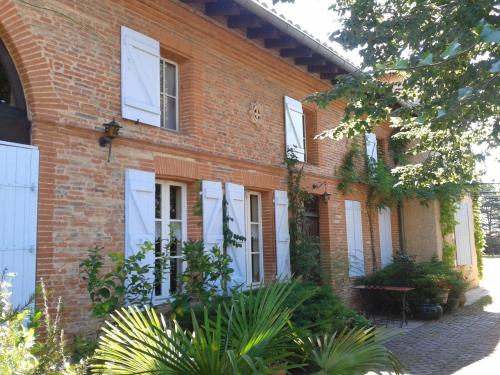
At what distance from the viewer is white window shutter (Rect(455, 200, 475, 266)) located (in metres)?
14.7

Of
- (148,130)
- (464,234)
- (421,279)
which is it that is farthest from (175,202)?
(464,234)

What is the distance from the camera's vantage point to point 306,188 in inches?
387

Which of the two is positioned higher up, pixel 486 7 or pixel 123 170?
pixel 486 7

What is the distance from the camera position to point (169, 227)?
670cm

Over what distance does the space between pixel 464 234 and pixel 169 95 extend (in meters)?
11.4

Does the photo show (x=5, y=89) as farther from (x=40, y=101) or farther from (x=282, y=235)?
(x=282, y=235)

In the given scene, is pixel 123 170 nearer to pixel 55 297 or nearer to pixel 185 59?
pixel 55 297

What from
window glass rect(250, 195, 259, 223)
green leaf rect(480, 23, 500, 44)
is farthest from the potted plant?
green leaf rect(480, 23, 500, 44)

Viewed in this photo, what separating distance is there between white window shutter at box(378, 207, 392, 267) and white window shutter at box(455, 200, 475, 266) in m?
2.35

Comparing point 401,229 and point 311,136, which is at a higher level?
point 311,136

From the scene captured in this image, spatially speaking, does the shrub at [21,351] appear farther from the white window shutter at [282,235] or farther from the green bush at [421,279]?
the green bush at [421,279]

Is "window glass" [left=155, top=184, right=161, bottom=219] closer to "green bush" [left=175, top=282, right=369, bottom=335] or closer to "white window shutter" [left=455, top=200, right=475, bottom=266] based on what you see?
"green bush" [left=175, top=282, right=369, bottom=335]

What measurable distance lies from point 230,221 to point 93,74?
3.09 metres

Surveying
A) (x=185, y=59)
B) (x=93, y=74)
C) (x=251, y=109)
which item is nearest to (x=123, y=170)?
(x=93, y=74)
